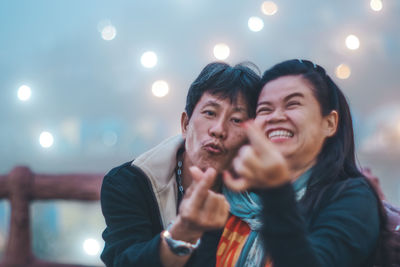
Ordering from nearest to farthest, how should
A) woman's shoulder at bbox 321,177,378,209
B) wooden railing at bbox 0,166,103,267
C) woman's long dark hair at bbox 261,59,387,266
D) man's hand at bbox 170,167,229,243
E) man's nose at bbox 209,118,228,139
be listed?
1. man's hand at bbox 170,167,229,243
2. woman's shoulder at bbox 321,177,378,209
3. woman's long dark hair at bbox 261,59,387,266
4. man's nose at bbox 209,118,228,139
5. wooden railing at bbox 0,166,103,267

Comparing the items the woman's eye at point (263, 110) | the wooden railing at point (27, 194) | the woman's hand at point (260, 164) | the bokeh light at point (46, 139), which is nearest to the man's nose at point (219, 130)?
the woman's eye at point (263, 110)

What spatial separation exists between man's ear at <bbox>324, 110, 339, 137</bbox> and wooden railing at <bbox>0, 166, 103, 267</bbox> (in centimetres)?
190

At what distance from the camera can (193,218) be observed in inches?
29.8

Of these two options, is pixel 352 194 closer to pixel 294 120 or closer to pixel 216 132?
pixel 294 120

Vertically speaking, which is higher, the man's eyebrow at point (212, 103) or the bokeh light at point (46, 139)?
the man's eyebrow at point (212, 103)

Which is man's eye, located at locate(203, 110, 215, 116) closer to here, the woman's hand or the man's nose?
the man's nose

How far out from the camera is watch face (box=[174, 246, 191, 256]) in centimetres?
83

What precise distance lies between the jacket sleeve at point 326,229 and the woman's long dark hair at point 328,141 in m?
0.06

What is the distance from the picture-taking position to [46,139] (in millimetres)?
3004

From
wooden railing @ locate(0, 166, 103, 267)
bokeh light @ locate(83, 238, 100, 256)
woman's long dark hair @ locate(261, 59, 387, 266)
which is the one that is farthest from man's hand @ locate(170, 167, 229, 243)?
bokeh light @ locate(83, 238, 100, 256)

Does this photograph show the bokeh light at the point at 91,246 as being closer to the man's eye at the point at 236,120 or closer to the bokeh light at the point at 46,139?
the bokeh light at the point at 46,139

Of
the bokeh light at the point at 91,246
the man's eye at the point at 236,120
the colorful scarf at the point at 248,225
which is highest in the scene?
the man's eye at the point at 236,120

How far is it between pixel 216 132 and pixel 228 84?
18 centimetres

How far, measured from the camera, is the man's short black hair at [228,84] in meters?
1.21
